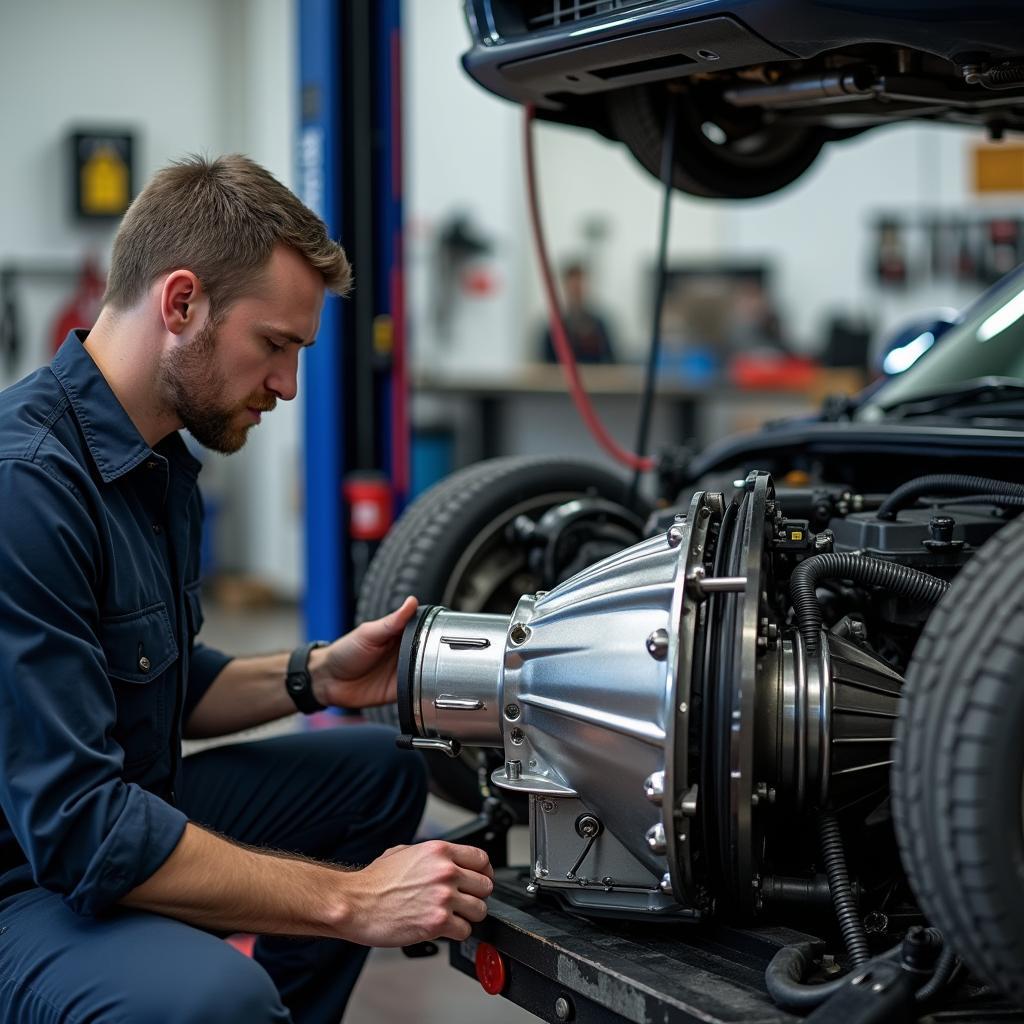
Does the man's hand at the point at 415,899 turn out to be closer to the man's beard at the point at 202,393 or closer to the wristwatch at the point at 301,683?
the wristwatch at the point at 301,683

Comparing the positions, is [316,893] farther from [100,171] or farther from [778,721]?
[100,171]

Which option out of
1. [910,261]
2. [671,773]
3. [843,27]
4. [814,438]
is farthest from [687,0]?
[910,261]

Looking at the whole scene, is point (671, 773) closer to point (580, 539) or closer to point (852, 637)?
point (852, 637)

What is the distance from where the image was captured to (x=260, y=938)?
7.58 feet

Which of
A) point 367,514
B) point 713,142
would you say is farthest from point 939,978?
point 367,514

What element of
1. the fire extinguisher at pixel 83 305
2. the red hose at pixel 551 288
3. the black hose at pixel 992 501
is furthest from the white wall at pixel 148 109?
the black hose at pixel 992 501

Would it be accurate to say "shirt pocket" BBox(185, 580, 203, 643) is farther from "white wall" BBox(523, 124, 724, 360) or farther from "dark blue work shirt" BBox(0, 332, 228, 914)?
"white wall" BBox(523, 124, 724, 360)

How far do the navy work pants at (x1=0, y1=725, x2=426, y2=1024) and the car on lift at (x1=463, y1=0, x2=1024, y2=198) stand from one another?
1174 millimetres

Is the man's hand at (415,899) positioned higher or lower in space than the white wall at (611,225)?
lower

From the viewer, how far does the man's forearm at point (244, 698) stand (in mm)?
2328

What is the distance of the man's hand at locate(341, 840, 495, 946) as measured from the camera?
1.75m

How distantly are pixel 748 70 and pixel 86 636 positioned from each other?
1.45 m

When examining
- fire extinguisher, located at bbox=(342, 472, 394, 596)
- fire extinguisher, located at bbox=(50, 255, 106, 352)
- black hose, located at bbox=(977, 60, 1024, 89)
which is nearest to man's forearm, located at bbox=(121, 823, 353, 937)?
black hose, located at bbox=(977, 60, 1024, 89)

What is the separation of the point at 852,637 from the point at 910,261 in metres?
8.05
